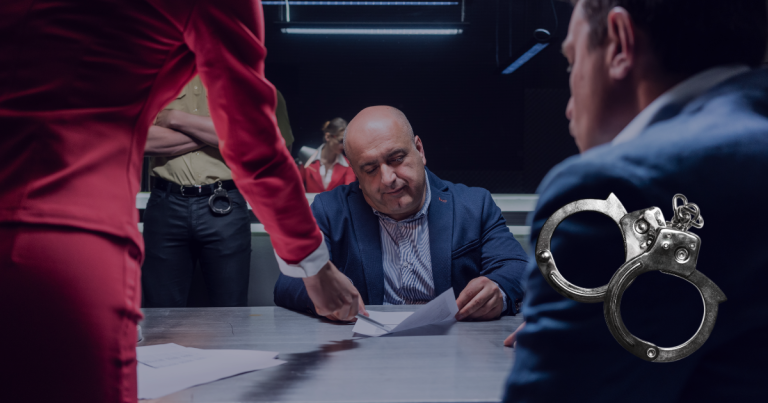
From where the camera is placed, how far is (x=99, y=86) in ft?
2.01

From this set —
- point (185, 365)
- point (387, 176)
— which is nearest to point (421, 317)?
point (185, 365)

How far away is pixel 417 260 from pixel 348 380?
43.3 inches

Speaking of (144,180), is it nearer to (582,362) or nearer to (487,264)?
(487,264)

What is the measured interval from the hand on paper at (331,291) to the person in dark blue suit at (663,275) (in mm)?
629

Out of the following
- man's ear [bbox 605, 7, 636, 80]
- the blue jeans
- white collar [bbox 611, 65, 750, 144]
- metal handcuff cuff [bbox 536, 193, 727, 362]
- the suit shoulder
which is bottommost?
the blue jeans

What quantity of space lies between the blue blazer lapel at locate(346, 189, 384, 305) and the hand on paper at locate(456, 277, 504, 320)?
488 mm

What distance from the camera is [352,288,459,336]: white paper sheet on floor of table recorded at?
1146mm

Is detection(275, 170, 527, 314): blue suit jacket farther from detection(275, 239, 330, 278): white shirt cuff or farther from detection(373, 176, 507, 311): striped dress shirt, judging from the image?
detection(275, 239, 330, 278): white shirt cuff

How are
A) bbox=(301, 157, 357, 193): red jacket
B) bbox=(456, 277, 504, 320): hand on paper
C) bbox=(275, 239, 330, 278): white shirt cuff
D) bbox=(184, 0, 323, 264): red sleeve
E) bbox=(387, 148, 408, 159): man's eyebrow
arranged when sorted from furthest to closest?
bbox=(301, 157, 357, 193): red jacket → bbox=(387, 148, 408, 159): man's eyebrow → bbox=(456, 277, 504, 320): hand on paper → bbox=(275, 239, 330, 278): white shirt cuff → bbox=(184, 0, 323, 264): red sleeve

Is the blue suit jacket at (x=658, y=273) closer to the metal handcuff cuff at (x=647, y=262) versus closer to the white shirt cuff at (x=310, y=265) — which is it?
the metal handcuff cuff at (x=647, y=262)

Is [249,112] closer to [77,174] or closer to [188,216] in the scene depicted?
[77,174]

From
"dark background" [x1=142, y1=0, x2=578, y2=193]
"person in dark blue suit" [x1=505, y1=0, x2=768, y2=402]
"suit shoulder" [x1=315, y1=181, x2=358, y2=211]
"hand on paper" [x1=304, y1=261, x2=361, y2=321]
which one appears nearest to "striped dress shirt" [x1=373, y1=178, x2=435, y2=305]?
"suit shoulder" [x1=315, y1=181, x2=358, y2=211]

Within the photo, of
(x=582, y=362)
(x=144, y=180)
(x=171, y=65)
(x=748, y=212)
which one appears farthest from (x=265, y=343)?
(x=144, y=180)

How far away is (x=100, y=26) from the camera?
609mm
